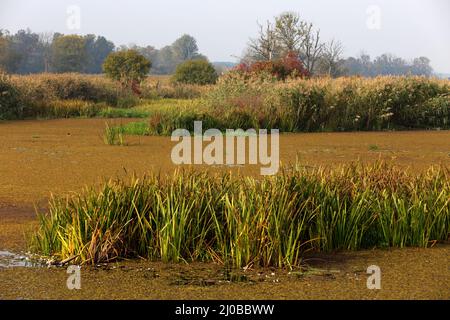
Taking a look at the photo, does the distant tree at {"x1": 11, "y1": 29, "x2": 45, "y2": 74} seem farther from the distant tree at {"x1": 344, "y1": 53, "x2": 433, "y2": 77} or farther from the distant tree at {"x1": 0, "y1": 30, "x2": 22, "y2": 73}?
the distant tree at {"x1": 344, "y1": 53, "x2": 433, "y2": 77}

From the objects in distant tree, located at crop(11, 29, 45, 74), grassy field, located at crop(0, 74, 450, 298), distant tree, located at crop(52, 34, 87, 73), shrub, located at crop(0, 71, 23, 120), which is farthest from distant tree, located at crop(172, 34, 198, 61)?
grassy field, located at crop(0, 74, 450, 298)

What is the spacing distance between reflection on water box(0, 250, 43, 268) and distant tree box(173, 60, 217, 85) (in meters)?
28.6

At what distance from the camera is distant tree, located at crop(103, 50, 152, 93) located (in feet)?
97.2

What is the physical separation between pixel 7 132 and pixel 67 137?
5.81 feet

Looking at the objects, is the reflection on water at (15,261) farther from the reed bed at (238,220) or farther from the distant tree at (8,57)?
the distant tree at (8,57)

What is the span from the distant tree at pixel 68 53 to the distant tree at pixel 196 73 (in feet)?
55.0

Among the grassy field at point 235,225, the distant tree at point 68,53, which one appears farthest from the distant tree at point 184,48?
the grassy field at point 235,225

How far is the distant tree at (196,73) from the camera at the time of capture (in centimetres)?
3262

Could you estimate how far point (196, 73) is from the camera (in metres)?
32.8

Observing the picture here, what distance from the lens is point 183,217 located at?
169 inches

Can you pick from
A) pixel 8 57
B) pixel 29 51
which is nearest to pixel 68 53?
pixel 8 57

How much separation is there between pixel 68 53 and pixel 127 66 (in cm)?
1883

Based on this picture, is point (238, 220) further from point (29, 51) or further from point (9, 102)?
point (29, 51)
